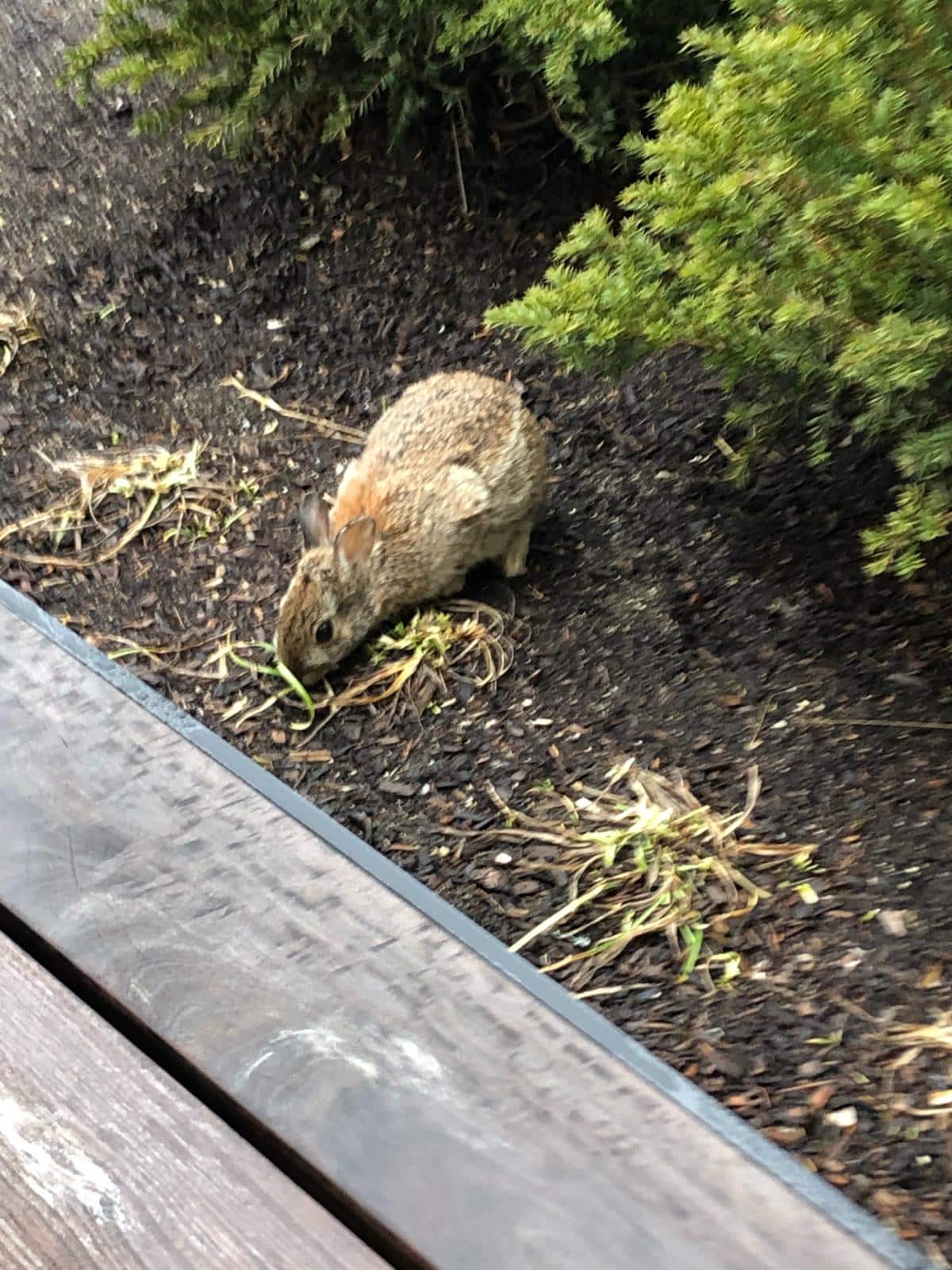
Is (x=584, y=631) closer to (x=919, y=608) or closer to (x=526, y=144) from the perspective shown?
(x=919, y=608)

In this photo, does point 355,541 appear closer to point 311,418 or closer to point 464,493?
point 464,493

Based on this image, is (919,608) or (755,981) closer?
(755,981)

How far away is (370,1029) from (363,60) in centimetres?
358

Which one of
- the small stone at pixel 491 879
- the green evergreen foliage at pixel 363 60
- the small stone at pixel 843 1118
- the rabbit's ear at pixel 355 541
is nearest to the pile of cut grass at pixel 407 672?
the rabbit's ear at pixel 355 541

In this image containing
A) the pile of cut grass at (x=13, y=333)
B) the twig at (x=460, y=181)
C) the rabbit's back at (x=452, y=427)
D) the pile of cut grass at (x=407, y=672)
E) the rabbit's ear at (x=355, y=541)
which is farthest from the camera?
the twig at (x=460, y=181)

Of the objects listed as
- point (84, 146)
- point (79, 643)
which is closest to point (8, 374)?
point (84, 146)

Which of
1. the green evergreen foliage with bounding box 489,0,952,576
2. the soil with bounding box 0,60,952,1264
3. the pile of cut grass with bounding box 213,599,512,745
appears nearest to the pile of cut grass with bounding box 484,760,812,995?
the soil with bounding box 0,60,952,1264

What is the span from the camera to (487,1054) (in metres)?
1.35

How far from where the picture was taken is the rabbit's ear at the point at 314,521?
3471mm

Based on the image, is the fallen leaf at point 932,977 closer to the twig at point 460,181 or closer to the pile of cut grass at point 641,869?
the pile of cut grass at point 641,869

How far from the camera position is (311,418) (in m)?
4.05

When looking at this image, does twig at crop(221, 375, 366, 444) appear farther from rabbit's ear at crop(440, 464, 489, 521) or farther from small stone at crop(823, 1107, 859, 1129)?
small stone at crop(823, 1107, 859, 1129)

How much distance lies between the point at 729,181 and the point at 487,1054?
6.05 ft

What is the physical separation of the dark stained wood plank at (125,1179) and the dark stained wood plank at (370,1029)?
0.16ft
